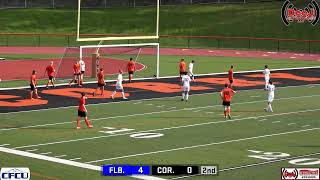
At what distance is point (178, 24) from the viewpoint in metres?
77.8

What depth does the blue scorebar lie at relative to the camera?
66.4ft

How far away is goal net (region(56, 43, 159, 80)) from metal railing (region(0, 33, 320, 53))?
8.00 metres

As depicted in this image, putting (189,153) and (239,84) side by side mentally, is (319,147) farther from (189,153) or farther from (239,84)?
(239,84)

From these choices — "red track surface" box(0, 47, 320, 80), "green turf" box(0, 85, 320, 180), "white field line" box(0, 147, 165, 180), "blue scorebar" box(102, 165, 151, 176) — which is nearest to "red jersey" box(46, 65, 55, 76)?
"green turf" box(0, 85, 320, 180)

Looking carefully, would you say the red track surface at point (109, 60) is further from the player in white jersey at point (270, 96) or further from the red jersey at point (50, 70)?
the player in white jersey at point (270, 96)

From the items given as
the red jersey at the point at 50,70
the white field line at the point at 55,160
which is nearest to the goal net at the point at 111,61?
the red jersey at the point at 50,70

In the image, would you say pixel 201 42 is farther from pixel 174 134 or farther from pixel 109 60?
pixel 174 134

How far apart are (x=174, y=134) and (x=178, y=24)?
51448 mm

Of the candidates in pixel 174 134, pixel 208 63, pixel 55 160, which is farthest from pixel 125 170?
pixel 208 63

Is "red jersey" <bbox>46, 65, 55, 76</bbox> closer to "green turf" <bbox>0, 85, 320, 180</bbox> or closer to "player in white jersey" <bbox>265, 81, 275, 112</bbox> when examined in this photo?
"green turf" <bbox>0, 85, 320, 180</bbox>

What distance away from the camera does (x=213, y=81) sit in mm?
44906

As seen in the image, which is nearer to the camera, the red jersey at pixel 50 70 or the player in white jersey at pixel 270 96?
the player in white jersey at pixel 270 96

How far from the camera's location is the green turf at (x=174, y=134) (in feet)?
73.2

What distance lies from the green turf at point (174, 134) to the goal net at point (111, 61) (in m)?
10.3
